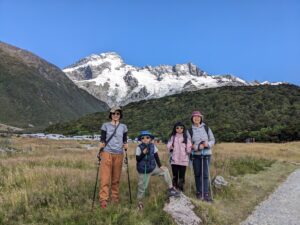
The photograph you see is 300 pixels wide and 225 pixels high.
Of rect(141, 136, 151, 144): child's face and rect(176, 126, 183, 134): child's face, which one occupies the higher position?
rect(176, 126, 183, 134): child's face

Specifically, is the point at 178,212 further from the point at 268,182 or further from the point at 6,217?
the point at 268,182

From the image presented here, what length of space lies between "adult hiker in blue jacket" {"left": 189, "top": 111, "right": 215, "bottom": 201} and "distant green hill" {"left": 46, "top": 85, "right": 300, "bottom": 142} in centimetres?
4225

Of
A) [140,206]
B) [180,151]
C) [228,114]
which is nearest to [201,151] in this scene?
[180,151]

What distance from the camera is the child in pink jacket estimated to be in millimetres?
10977

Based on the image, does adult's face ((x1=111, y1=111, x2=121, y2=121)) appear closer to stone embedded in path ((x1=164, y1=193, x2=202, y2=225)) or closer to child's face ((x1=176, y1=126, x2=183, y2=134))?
child's face ((x1=176, y1=126, x2=183, y2=134))


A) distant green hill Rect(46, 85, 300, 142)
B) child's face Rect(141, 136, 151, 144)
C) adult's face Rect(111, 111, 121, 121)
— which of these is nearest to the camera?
adult's face Rect(111, 111, 121, 121)

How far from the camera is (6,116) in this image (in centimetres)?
19838

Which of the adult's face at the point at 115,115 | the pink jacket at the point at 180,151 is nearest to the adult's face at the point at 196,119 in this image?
the pink jacket at the point at 180,151

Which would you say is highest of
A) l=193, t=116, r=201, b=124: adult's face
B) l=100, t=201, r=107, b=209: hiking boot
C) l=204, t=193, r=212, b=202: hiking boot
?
l=193, t=116, r=201, b=124: adult's face

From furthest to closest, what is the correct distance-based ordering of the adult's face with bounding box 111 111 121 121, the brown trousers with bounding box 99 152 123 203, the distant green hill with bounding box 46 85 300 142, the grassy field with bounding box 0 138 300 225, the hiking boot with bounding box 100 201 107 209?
the distant green hill with bounding box 46 85 300 142 → the adult's face with bounding box 111 111 121 121 → the brown trousers with bounding box 99 152 123 203 → the hiking boot with bounding box 100 201 107 209 → the grassy field with bounding box 0 138 300 225

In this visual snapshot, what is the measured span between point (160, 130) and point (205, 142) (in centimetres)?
5632

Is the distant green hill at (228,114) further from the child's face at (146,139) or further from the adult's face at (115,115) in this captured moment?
the adult's face at (115,115)

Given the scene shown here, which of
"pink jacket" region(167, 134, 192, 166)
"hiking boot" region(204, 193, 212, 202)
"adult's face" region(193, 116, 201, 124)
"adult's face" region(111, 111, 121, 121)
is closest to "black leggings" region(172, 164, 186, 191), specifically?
"pink jacket" region(167, 134, 192, 166)

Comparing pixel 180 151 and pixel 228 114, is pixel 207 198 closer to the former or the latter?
pixel 180 151
